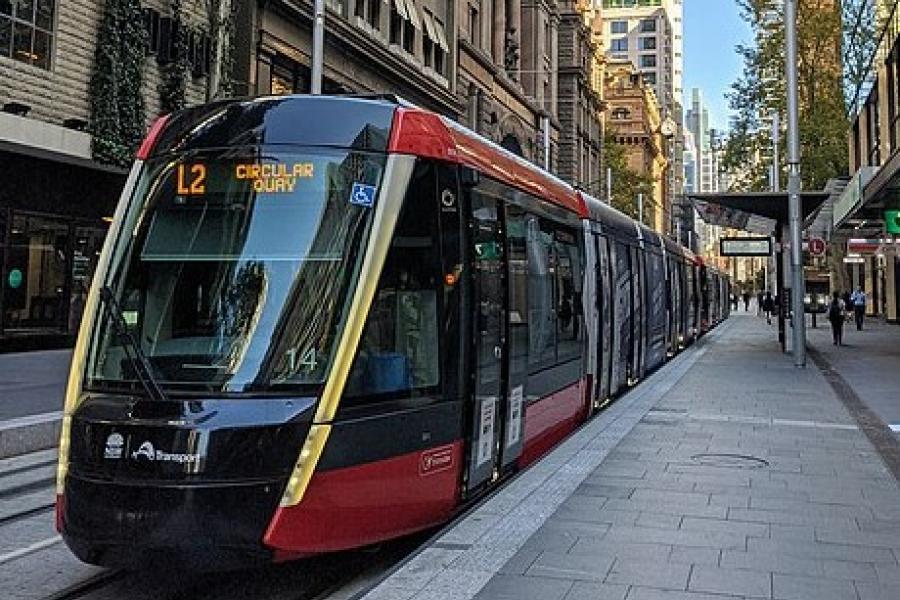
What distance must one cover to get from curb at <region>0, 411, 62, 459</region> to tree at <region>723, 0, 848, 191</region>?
43.6 metres

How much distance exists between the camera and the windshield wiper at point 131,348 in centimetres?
518

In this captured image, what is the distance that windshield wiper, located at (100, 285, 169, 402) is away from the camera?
17.0 ft

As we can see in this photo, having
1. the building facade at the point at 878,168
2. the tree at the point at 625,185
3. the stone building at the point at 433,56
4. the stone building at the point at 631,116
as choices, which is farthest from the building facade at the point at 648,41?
the building facade at the point at 878,168

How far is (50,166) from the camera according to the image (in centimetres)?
2067

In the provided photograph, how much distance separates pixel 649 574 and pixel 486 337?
2427mm

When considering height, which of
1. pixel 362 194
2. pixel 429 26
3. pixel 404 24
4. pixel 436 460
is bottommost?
pixel 436 460

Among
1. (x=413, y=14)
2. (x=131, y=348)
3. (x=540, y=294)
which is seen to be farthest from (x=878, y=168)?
(x=131, y=348)

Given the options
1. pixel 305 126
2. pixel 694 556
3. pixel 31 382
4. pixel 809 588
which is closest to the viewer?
pixel 809 588

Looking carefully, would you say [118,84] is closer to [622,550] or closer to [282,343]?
[282,343]

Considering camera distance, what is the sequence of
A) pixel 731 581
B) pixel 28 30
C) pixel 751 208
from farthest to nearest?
pixel 751 208 → pixel 28 30 → pixel 731 581

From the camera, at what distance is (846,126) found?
4775cm

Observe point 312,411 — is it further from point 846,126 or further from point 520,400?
point 846,126

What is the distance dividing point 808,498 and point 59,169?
1900 centimetres

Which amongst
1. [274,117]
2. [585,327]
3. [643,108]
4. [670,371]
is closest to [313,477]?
[274,117]
